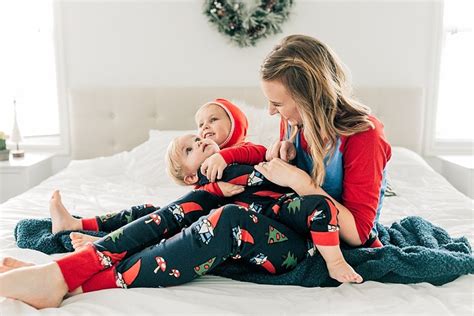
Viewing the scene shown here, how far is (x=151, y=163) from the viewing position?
255 cm

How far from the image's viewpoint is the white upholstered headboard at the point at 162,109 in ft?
10.0

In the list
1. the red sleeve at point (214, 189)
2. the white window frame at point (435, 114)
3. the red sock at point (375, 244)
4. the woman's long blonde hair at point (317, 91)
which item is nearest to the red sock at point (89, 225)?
the red sleeve at point (214, 189)

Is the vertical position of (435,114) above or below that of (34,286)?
above

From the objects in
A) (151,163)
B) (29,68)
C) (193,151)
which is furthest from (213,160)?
(29,68)

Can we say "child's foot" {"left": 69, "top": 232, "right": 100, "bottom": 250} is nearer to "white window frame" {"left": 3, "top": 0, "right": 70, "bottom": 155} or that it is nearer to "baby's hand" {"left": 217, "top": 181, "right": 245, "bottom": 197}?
"baby's hand" {"left": 217, "top": 181, "right": 245, "bottom": 197}

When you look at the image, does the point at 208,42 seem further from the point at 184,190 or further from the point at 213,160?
the point at 213,160

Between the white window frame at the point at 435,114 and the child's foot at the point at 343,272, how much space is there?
7.26 ft

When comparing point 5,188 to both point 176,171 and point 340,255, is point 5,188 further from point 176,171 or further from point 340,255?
point 340,255

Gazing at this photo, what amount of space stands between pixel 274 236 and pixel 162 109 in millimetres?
1959

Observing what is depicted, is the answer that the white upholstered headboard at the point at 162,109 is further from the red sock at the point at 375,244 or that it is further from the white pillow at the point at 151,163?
the red sock at the point at 375,244

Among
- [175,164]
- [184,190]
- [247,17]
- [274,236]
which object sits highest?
Answer: [247,17]

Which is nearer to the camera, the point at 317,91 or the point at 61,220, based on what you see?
the point at 317,91

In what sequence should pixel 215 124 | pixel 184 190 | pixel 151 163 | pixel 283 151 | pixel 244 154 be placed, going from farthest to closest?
pixel 151 163
pixel 184 190
pixel 215 124
pixel 244 154
pixel 283 151

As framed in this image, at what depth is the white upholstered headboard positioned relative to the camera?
10.0 feet
